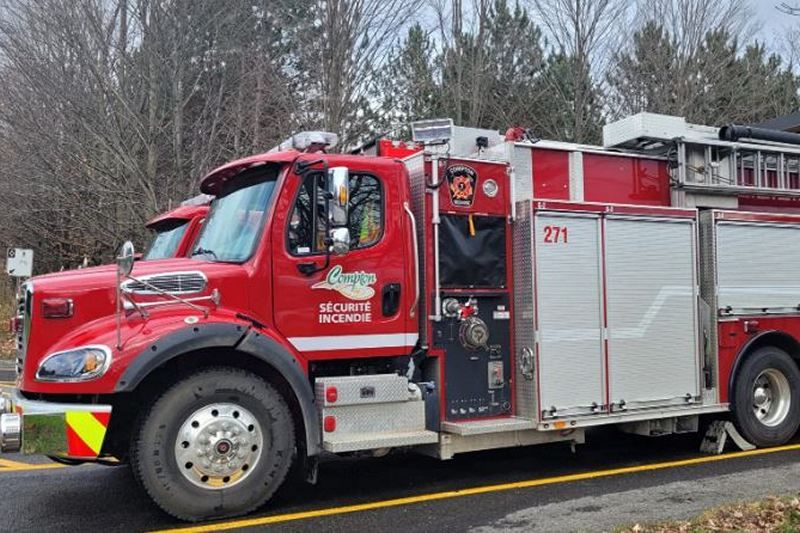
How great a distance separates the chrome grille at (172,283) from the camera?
5613mm

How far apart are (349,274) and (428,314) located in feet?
2.55

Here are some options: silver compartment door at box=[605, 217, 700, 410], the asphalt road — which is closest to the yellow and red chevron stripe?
the asphalt road

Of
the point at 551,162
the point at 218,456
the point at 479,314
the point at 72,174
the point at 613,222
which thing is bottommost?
the point at 218,456

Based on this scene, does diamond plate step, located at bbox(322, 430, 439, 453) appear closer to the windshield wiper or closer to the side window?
the side window

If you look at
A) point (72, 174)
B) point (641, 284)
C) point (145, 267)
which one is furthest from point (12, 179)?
point (641, 284)

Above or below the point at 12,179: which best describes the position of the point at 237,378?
below

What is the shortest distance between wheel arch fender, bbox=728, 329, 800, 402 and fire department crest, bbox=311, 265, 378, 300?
4.02 meters

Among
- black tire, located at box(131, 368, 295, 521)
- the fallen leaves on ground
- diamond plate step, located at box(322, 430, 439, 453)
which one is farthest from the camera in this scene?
diamond plate step, located at box(322, 430, 439, 453)

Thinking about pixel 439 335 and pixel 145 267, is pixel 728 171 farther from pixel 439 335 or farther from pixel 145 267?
pixel 145 267

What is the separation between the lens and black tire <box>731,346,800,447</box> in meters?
7.89

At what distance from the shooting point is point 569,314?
271 inches

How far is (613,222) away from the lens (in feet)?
23.7

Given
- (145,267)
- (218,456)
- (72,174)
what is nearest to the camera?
(218,456)

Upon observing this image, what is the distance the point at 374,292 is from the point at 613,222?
→ 2.47 meters
